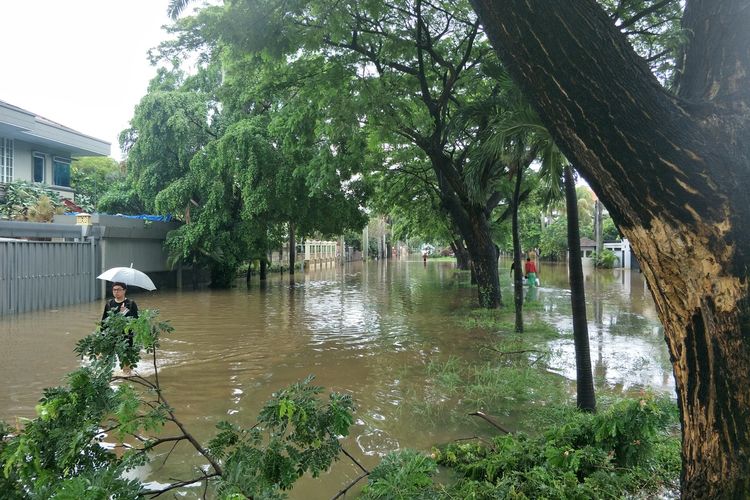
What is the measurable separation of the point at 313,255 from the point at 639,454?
42108 millimetres

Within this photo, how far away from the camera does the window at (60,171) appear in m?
21.6

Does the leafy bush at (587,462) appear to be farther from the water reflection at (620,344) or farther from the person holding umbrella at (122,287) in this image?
the person holding umbrella at (122,287)

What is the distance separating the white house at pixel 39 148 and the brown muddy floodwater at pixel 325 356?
8644mm

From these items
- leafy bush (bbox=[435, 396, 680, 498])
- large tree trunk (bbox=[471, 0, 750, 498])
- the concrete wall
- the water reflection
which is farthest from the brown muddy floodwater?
the concrete wall

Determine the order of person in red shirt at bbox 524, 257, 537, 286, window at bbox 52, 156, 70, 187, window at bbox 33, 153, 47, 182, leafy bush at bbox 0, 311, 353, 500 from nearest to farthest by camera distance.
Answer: leafy bush at bbox 0, 311, 353, 500
person in red shirt at bbox 524, 257, 537, 286
window at bbox 33, 153, 47, 182
window at bbox 52, 156, 70, 187

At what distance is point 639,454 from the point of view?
3299 millimetres

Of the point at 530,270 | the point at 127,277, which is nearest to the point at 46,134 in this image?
the point at 127,277

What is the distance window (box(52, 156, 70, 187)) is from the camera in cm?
2156

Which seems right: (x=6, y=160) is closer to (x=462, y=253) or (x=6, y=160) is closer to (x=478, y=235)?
(x=478, y=235)

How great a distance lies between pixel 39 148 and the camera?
815 inches

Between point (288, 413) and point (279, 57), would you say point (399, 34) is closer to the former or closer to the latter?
point (279, 57)

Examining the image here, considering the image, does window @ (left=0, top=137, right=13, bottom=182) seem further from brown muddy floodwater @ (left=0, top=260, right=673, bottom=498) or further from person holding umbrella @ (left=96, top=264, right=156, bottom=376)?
person holding umbrella @ (left=96, top=264, right=156, bottom=376)


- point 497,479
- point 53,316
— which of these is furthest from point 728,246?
point 53,316

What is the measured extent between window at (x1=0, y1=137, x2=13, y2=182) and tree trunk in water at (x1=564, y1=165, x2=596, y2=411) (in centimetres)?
2138
